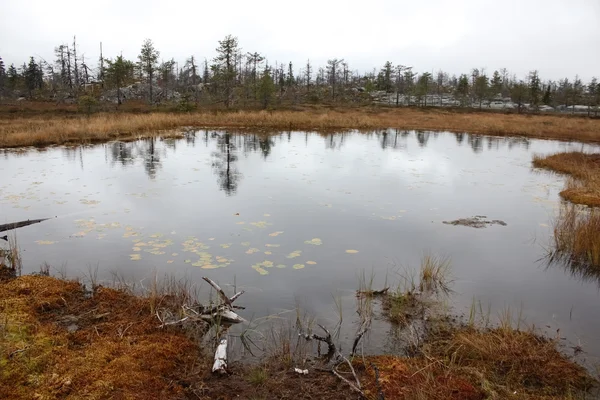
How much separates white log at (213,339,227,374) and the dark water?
0.81 m

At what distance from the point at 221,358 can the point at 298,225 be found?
4543 millimetres

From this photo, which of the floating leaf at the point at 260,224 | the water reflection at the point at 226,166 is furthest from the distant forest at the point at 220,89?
the floating leaf at the point at 260,224

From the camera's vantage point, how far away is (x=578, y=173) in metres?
13.9

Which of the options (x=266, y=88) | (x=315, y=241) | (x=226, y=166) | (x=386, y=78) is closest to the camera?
(x=315, y=241)

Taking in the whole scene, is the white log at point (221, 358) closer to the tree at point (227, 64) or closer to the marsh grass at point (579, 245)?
the marsh grass at point (579, 245)

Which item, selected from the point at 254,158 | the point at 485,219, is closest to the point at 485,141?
the point at 254,158

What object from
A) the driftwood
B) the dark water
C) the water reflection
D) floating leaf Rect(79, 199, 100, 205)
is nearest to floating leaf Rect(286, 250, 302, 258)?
the dark water

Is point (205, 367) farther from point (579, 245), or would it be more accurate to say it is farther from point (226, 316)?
point (579, 245)

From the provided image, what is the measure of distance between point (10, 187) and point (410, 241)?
988 cm

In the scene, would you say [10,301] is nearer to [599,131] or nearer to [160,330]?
[160,330]

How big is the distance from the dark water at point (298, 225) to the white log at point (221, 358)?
808mm

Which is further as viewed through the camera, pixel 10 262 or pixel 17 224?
pixel 17 224

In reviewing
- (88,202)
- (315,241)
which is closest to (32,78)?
(88,202)

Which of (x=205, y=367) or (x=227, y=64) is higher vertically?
(x=227, y=64)
